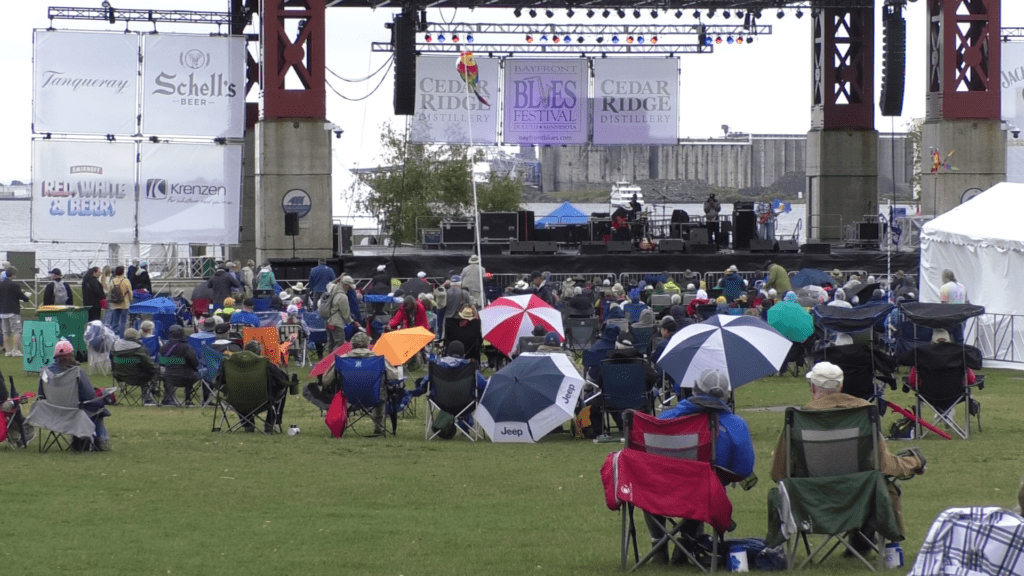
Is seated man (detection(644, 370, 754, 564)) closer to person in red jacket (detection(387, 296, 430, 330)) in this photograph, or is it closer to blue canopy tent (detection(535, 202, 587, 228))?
person in red jacket (detection(387, 296, 430, 330))

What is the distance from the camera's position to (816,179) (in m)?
34.7

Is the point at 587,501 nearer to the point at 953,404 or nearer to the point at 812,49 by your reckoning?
the point at 953,404

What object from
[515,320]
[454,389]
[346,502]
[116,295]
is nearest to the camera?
[346,502]

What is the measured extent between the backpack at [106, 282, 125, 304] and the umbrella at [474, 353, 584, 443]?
944 centimetres

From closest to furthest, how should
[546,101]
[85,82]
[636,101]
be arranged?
1. [85,82]
2. [546,101]
3. [636,101]

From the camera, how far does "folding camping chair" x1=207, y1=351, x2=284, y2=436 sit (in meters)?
12.8

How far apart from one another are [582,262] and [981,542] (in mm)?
24346

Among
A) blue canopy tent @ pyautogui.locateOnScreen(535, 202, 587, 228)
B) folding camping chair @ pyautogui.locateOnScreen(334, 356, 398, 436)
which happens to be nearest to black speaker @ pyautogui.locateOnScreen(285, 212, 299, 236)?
folding camping chair @ pyautogui.locateOnScreen(334, 356, 398, 436)

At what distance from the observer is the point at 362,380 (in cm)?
1295

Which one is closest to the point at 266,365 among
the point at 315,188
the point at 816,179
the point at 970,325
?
the point at 970,325

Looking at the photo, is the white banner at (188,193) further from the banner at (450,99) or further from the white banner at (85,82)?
the banner at (450,99)

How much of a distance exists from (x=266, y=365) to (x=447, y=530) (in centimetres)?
460

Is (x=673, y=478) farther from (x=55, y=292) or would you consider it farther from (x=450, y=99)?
(x=450, y=99)

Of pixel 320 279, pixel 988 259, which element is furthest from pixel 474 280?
pixel 988 259
